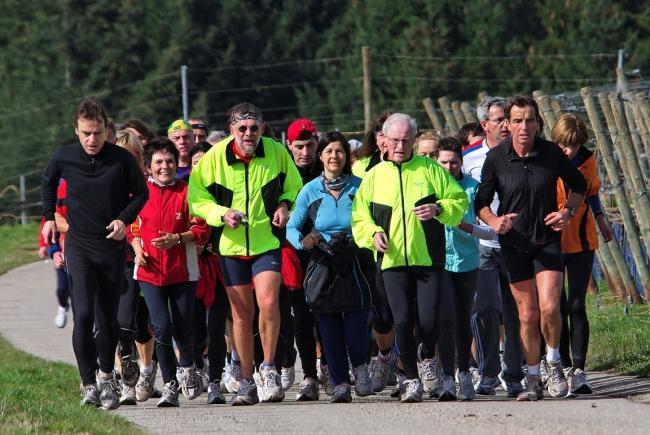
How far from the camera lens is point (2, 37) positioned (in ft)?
199

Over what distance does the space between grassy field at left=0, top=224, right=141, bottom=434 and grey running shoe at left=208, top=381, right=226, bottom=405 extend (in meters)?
0.94

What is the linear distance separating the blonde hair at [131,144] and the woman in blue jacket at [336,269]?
1.34 m

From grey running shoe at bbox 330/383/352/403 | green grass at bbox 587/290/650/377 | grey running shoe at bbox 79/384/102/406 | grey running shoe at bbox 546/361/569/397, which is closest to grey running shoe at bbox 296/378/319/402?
grey running shoe at bbox 330/383/352/403

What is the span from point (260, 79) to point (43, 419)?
46394 mm

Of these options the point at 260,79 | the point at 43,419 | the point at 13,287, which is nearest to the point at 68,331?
the point at 13,287

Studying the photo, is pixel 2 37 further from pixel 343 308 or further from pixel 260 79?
pixel 343 308

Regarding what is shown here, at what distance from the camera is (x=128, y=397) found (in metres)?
11.5

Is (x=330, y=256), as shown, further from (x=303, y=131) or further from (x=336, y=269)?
(x=303, y=131)

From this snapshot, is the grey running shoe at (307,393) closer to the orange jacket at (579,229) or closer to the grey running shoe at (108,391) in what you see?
the grey running shoe at (108,391)

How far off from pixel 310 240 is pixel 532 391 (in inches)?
71.0

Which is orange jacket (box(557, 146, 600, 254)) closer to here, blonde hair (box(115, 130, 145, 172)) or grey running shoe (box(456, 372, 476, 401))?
grey running shoe (box(456, 372, 476, 401))

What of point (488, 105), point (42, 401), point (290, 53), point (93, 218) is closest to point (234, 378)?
A: point (42, 401)

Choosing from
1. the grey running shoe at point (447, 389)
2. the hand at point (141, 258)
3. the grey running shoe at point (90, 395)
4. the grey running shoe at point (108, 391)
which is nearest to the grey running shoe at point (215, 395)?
the grey running shoe at point (108, 391)

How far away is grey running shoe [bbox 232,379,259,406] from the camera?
36.7ft
